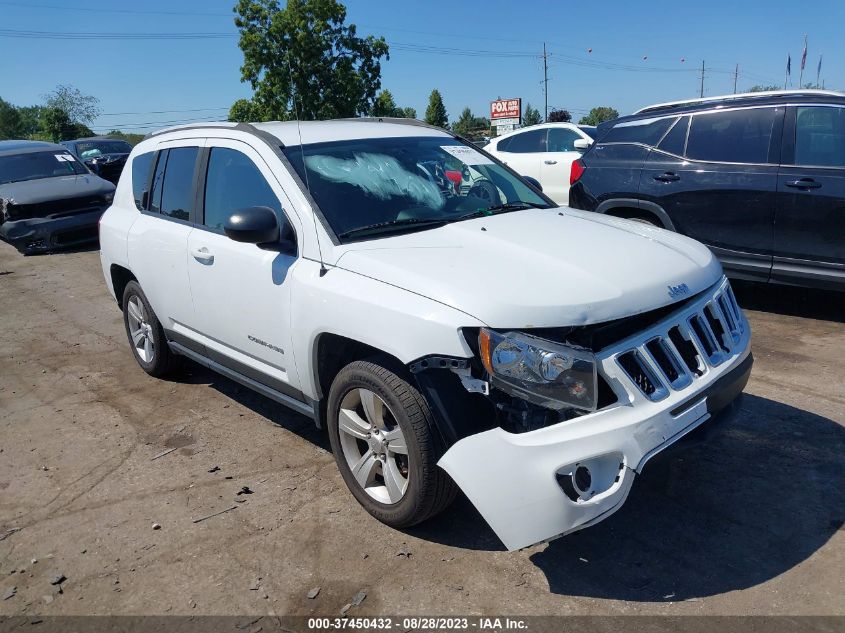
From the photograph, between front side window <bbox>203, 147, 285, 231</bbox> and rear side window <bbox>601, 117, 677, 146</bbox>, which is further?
rear side window <bbox>601, 117, 677, 146</bbox>

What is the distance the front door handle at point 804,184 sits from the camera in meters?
5.68

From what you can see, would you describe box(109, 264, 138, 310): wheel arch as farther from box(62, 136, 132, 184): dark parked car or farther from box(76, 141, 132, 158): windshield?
box(76, 141, 132, 158): windshield

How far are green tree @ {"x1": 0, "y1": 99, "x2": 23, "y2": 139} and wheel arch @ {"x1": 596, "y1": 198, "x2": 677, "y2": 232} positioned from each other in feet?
394

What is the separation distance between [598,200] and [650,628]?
5.09 m

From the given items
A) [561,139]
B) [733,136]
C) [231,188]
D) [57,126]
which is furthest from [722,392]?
[57,126]

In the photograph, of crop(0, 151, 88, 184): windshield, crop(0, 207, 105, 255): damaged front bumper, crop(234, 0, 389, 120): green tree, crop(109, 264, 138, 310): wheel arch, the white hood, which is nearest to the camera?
the white hood

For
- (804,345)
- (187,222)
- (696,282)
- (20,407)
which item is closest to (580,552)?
(696,282)

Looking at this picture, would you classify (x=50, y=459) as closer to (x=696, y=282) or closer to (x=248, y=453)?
(x=248, y=453)

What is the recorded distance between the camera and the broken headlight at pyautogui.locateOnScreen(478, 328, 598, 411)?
2582 mm

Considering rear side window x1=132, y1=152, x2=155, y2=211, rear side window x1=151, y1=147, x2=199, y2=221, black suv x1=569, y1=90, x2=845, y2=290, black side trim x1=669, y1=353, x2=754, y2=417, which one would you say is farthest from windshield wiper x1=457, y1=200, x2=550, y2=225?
black suv x1=569, y1=90, x2=845, y2=290

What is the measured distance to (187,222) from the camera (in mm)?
4391

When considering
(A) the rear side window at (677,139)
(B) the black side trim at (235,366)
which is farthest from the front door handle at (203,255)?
(A) the rear side window at (677,139)

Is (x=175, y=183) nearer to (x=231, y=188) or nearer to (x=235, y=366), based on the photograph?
(x=231, y=188)

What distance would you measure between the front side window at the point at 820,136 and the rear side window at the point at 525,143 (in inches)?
219
